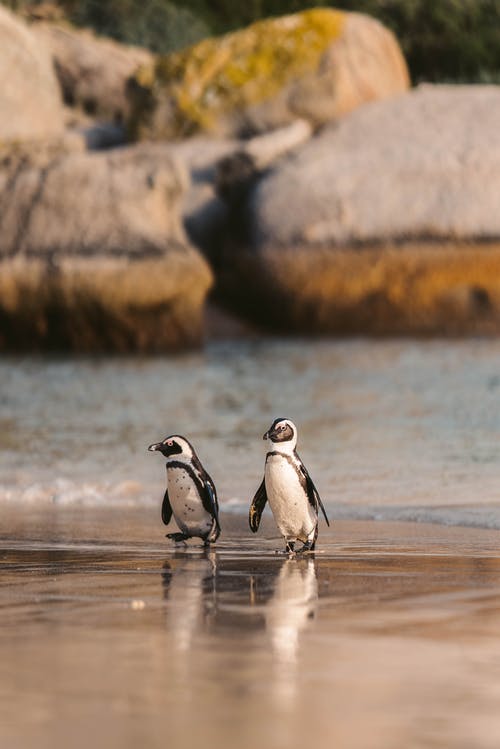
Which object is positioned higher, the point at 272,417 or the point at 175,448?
the point at 272,417

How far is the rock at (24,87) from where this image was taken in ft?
90.0

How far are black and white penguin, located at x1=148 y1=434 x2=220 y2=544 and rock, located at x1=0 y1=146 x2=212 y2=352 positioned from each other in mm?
15599

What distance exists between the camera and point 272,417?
1514 centimetres

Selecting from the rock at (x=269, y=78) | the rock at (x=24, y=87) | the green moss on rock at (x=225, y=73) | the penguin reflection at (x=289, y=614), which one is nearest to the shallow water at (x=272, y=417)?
the penguin reflection at (x=289, y=614)

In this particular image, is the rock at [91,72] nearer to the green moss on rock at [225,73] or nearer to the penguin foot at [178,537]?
the green moss on rock at [225,73]

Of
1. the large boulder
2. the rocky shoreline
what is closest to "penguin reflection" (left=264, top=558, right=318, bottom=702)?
the rocky shoreline

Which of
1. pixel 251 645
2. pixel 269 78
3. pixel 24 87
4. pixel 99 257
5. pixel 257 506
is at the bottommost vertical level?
pixel 251 645

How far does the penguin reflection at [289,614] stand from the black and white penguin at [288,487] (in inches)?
15.4

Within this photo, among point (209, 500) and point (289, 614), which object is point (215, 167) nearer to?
point (209, 500)

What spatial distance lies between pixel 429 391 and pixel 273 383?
6.93 ft

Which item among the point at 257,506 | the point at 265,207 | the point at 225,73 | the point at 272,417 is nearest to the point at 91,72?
the point at 225,73

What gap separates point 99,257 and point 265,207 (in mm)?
2510

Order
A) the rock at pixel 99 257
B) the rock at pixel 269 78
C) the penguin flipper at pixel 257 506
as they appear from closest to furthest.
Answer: the penguin flipper at pixel 257 506 < the rock at pixel 99 257 < the rock at pixel 269 78

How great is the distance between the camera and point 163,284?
77.0 ft
